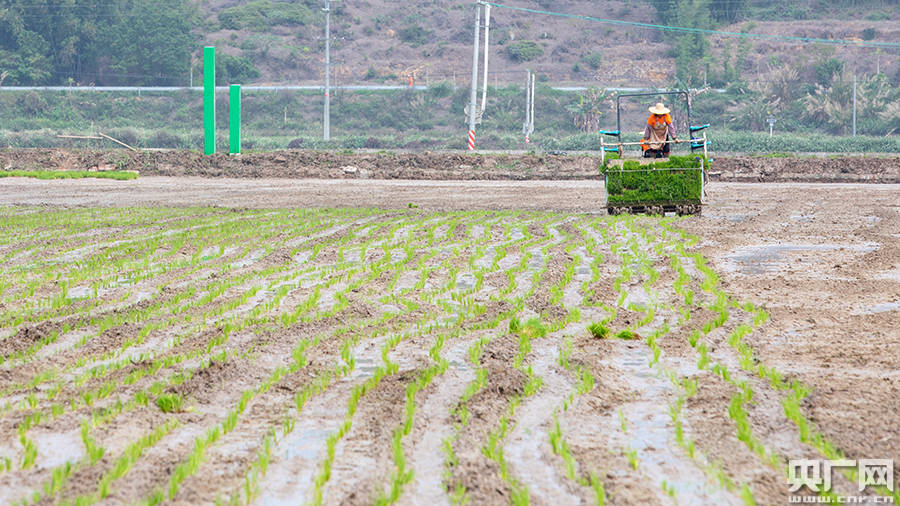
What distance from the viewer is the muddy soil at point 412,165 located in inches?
1473

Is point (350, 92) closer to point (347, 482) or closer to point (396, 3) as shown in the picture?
point (396, 3)

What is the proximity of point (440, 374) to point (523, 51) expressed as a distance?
9411cm

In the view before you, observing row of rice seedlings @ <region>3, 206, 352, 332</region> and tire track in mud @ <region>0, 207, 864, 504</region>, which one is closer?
tire track in mud @ <region>0, 207, 864, 504</region>

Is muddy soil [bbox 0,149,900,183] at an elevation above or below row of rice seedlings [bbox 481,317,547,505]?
above

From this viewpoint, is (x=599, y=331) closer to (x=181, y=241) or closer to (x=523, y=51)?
(x=181, y=241)

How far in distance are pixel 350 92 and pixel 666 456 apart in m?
86.0

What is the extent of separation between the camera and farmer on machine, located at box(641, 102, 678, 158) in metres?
20.0

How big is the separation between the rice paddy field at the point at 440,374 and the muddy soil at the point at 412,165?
24.5 m

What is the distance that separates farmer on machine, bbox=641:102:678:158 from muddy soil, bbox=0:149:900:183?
53.9 ft

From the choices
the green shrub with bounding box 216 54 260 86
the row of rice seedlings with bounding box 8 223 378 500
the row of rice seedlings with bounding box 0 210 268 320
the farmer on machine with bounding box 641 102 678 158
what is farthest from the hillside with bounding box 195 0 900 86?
the row of rice seedlings with bounding box 8 223 378 500

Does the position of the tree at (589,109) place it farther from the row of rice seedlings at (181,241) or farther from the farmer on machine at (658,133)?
the row of rice seedlings at (181,241)

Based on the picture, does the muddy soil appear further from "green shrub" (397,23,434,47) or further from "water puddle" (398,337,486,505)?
"green shrub" (397,23,434,47)

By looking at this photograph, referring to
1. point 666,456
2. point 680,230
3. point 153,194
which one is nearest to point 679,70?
point 153,194

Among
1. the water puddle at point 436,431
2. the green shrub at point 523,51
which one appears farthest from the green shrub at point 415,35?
the water puddle at point 436,431
